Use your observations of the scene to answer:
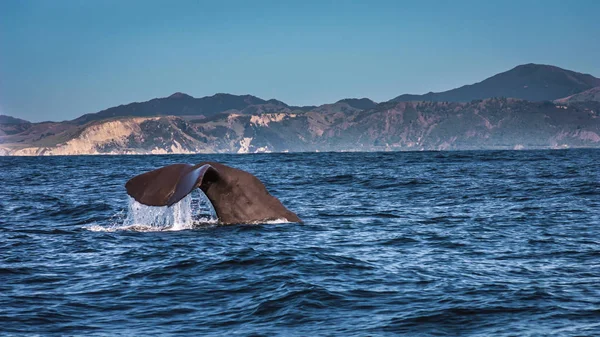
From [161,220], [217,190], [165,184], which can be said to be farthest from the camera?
[161,220]

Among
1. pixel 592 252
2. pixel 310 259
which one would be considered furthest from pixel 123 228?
pixel 592 252

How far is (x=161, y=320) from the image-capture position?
741cm

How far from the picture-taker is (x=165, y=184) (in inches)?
435

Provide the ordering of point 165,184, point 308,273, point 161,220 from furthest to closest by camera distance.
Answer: point 161,220 → point 165,184 → point 308,273

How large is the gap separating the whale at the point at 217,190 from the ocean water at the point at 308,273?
1.19 ft

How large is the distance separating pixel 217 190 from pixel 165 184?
95.0 inches

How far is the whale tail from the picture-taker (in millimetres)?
10648

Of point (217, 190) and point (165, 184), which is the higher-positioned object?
point (165, 184)

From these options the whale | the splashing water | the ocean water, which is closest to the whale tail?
the whale

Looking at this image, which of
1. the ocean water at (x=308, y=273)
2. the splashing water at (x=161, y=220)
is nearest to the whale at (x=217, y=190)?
the ocean water at (x=308, y=273)

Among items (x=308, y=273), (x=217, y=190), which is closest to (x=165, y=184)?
(x=217, y=190)

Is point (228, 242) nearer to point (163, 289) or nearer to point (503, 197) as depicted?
point (163, 289)

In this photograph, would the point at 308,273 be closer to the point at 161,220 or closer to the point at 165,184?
the point at 165,184

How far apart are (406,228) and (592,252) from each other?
14.3 ft
